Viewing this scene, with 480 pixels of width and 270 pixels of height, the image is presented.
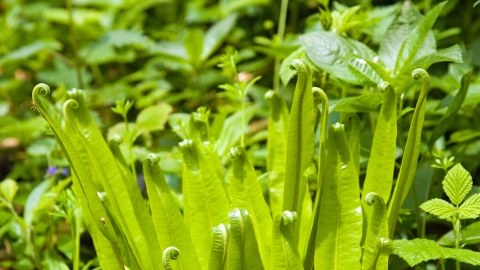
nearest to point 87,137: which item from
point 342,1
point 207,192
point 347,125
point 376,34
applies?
point 207,192

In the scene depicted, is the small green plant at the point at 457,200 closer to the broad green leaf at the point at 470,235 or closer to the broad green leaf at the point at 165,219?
the broad green leaf at the point at 470,235

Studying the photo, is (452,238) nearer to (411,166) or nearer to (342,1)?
(411,166)

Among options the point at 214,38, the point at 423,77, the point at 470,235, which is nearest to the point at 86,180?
the point at 423,77

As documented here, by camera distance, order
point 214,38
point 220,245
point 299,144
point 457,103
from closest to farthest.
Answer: point 220,245 < point 299,144 < point 457,103 < point 214,38

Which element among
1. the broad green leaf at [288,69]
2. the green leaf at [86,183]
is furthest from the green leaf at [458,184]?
the green leaf at [86,183]

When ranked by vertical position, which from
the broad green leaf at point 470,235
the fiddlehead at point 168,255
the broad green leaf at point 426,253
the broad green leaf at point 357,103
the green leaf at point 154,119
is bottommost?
the broad green leaf at point 470,235

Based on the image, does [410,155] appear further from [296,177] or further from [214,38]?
[214,38]

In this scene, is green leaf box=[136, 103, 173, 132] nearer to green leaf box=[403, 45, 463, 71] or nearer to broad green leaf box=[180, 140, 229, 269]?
broad green leaf box=[180, 140, 229, 269]
